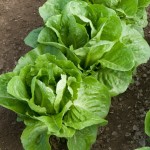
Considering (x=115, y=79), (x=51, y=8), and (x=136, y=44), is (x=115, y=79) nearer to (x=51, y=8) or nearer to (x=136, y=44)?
(x=136, y=44)

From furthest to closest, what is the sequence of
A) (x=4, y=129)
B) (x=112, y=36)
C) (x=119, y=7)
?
(x=119, y=7)
(x=4, y=129)
(x=112, y=36)

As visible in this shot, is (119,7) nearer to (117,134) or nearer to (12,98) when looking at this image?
(117,134)

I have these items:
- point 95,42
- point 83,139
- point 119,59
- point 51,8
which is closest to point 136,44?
point 119,59

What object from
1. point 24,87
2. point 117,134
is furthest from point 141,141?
point 24,87

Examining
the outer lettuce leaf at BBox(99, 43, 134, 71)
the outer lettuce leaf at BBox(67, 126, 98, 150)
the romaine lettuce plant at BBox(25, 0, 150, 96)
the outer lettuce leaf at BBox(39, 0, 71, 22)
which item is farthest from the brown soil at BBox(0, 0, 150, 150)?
the outer lettuce leaf at BBox(39, 0, 71, 22)

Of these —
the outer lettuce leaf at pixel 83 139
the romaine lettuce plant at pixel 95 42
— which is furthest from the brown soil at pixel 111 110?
the romaine lettuce plant at pixel 95 42
